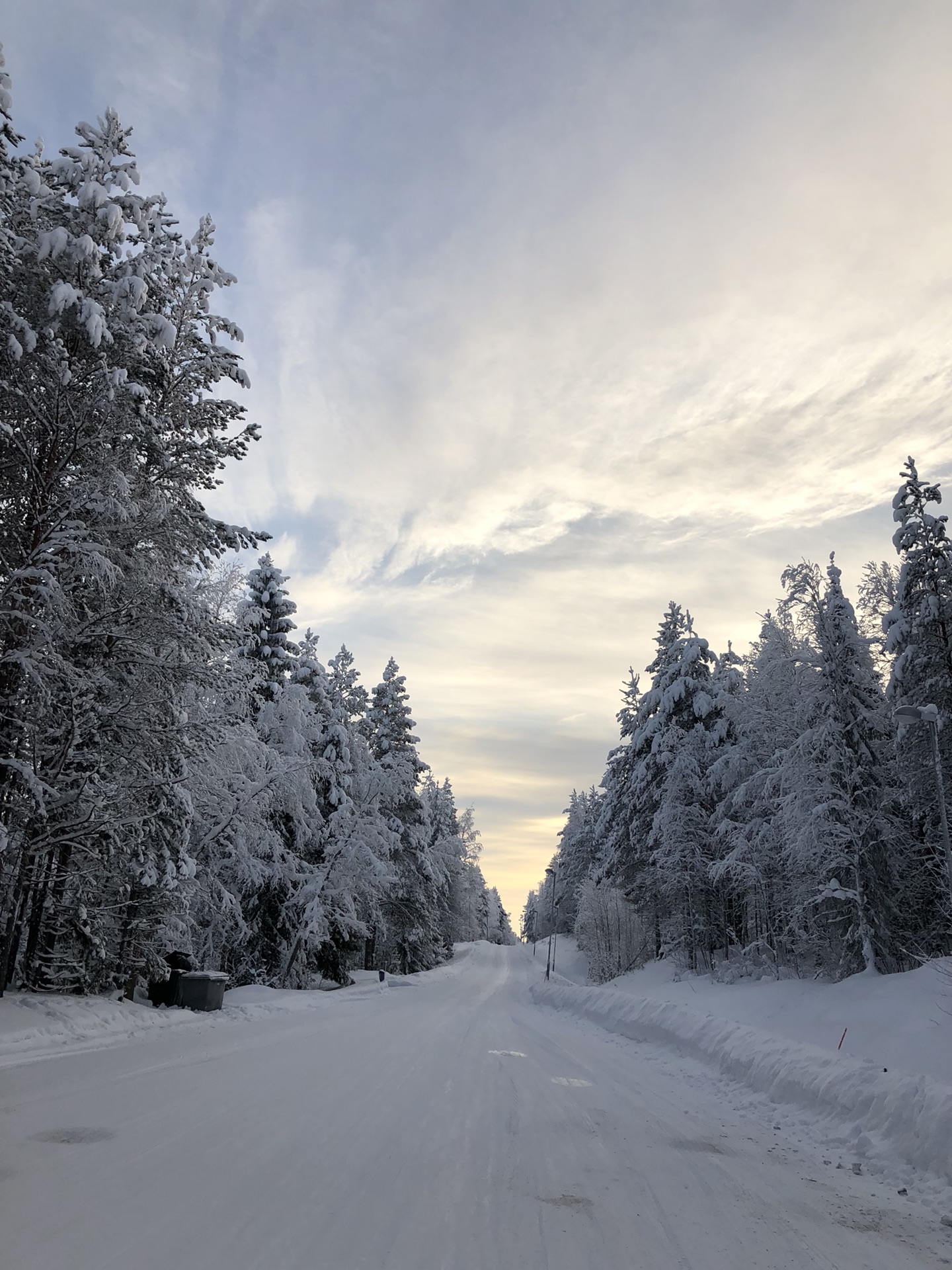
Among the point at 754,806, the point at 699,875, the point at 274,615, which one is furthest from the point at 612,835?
the point at 274,615

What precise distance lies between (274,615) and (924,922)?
2230 centimetres

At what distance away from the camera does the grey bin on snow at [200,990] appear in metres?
14.5

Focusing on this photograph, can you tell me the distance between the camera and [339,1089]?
794cm

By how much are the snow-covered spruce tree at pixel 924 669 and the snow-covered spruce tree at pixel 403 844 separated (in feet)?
63.0

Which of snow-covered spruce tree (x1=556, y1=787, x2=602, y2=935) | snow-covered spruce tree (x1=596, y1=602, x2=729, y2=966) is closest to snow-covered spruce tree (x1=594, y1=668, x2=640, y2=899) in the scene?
snow-covered spruce tree (x1=596, y1=602, x2=729, y2=966)

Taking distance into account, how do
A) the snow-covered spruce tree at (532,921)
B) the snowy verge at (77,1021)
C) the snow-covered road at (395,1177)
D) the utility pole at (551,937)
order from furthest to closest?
the snow-covered spruce tree at (532,921), the utility pole at (551,937), the snowy verge at (77,1021), the snow-covered road at (395,1177)

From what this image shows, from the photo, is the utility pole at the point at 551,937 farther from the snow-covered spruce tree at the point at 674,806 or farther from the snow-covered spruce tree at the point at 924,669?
the snow-covered spruce tree at the point at 924,669

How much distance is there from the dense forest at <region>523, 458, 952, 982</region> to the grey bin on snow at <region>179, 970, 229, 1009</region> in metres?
14.6

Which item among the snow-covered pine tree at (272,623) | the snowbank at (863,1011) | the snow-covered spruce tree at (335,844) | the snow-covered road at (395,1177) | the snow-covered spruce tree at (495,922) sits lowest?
the snow-covered spruce tree at (495,922)

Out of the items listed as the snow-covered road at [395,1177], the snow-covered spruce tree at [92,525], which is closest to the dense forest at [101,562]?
the snow-covered spruce tree at [92,525]

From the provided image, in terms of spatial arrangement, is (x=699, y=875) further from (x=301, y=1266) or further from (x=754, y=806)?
(x=301, y=1266)

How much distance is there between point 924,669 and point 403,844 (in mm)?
23484

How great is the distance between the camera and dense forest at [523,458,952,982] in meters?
18.4

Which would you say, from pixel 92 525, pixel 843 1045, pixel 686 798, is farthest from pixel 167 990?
pixel 686 798
